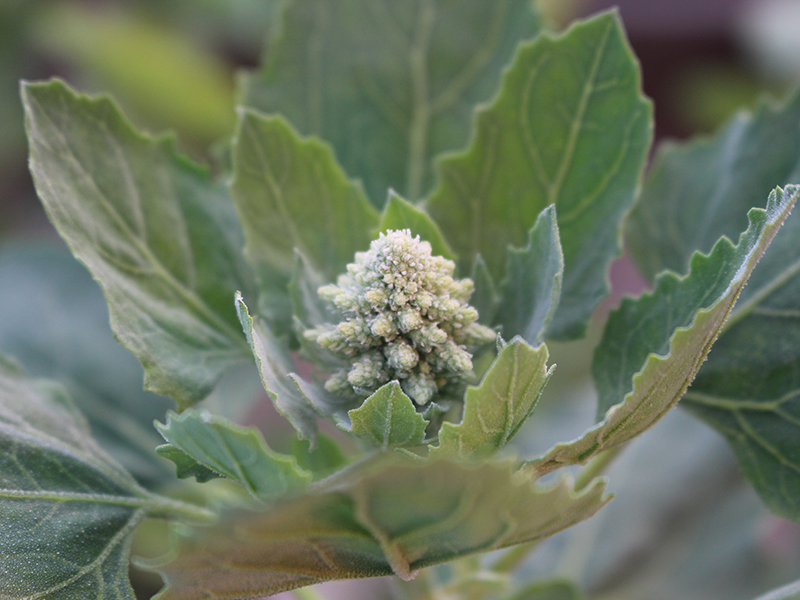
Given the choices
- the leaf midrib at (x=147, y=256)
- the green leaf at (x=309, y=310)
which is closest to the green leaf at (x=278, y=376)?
the green leaf at (x=309, y=310)

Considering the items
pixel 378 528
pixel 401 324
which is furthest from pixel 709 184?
pixel 378 528

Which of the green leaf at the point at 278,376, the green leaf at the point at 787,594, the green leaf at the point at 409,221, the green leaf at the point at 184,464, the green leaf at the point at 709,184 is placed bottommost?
the green leaf at the point at 787,594

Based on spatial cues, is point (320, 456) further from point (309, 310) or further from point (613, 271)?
point (613, 271)

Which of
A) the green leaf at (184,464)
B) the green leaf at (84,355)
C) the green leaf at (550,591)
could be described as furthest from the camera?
the green leaf at (84,355)

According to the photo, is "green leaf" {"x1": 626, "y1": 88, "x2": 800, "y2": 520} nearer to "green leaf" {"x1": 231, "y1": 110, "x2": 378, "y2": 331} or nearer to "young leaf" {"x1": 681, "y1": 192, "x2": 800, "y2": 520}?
"young leaf" {"x1": 681, "y1": 192, "x2": 800, "y2": 520}

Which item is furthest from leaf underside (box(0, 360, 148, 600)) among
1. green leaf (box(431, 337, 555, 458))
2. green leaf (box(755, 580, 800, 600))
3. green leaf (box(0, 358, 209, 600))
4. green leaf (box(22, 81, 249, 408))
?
green leaf (box(755, 580, 800, 600))

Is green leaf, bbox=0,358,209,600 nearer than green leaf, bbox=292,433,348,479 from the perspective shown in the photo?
Yes

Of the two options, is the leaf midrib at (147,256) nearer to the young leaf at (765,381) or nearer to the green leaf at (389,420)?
the green leaf at (389,420)
